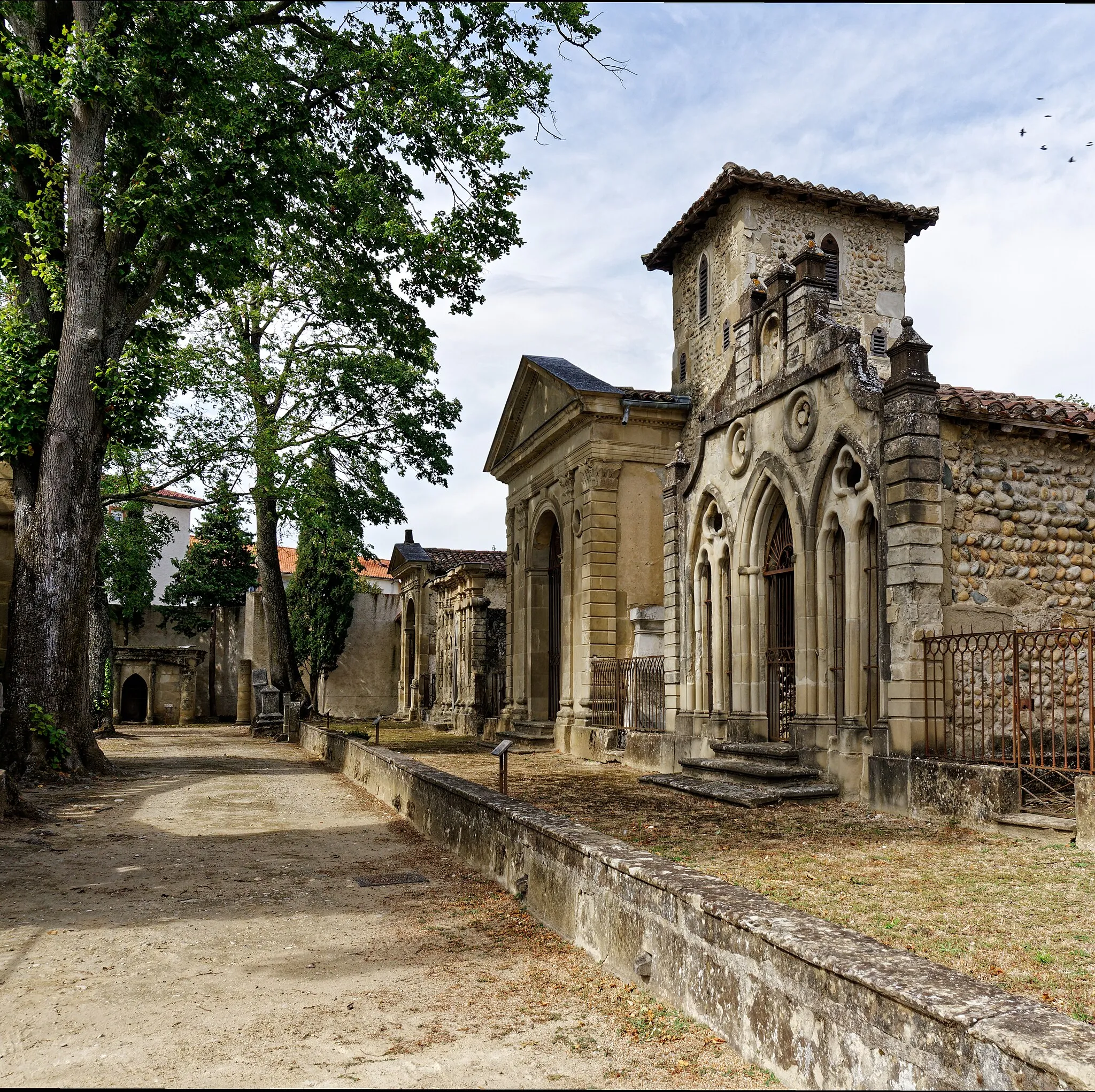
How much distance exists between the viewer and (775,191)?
21.4 m

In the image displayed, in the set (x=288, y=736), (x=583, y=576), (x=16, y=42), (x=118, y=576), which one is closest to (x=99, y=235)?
(x=16, y=42)

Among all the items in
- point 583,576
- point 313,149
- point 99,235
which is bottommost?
point 583,576

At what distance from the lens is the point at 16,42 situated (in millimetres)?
11945

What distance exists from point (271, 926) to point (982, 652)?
6.06 meters

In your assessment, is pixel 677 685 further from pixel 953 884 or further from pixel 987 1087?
pixel 987 1087

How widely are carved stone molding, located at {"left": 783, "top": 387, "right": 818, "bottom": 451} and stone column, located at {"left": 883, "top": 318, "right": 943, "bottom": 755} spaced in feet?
4.91

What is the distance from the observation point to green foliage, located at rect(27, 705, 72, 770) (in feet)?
39.7

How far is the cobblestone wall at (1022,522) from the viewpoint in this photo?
9.34 meters

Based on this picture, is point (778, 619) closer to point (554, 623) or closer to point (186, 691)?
point (554, 623)

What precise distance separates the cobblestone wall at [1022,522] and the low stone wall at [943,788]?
1686 mm

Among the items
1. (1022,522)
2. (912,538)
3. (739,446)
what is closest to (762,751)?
(912,538)

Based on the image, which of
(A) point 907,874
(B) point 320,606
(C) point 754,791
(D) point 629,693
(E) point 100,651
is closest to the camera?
(A) point 907,874

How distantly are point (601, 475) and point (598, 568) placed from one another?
5.83ft

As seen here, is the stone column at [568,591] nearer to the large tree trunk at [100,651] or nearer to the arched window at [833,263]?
the arched window at [833,263]
